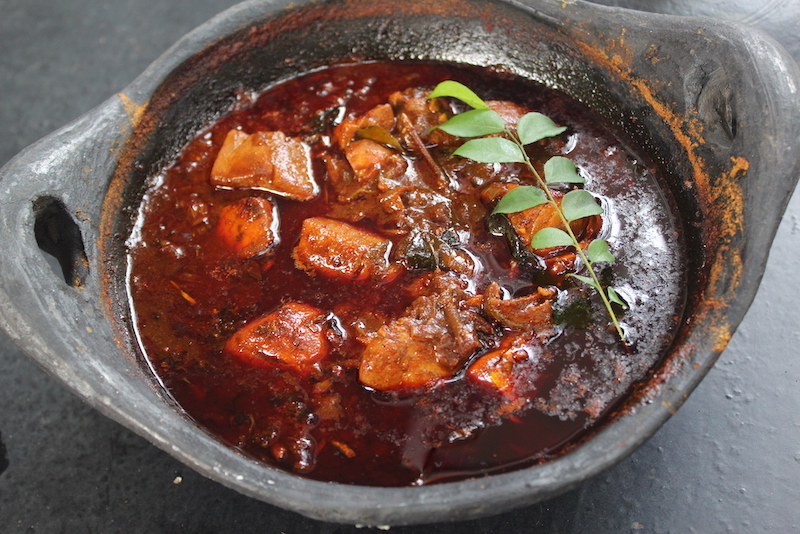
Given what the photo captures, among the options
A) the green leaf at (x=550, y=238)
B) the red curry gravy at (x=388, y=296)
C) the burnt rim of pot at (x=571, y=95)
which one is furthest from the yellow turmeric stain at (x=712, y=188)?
the green leaf at (x=550, y=238)

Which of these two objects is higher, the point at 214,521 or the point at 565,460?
the point at 565,460

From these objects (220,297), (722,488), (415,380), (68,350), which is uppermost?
(68,350)

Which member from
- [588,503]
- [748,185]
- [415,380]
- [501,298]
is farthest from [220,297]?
[748,185]

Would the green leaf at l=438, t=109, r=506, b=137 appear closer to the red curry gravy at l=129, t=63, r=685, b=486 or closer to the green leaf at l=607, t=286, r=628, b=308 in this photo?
the red curry gravy at l=129, t=63, r=685, b=486

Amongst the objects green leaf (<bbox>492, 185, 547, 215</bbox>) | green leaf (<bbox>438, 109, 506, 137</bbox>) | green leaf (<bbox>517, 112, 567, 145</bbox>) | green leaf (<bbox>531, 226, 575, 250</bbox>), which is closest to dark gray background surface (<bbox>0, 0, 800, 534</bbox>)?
green leaf (<bbox>531, 226, 575, 250</bbox>)

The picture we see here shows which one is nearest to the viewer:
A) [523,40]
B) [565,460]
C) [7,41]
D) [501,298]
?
[565,460]

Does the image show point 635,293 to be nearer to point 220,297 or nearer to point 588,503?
point 588,503
